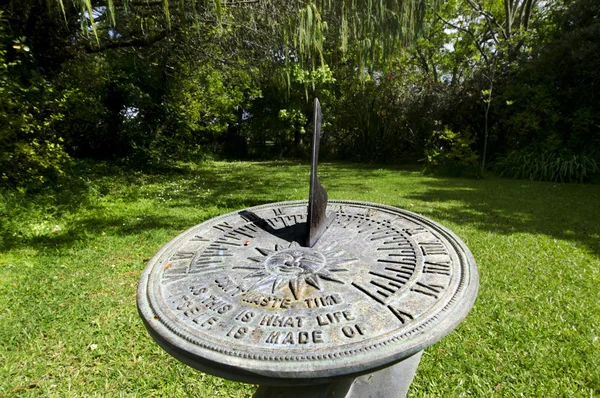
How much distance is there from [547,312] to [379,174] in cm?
717

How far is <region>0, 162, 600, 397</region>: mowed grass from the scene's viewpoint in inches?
87.0

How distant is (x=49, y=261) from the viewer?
12.5 feet

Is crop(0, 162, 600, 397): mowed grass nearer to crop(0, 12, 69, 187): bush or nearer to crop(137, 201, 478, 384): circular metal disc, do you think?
crop(0, 12, 69, 187): bush

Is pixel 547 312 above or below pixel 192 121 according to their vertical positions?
below

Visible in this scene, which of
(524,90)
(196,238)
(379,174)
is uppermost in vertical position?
(524,90)

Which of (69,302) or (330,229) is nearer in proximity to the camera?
Answer: (330,229)

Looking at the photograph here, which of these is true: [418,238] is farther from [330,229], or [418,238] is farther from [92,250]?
[92,250]

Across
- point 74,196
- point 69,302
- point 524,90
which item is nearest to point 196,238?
point 69,302

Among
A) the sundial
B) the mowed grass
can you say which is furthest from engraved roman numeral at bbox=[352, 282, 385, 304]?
the mowed grass

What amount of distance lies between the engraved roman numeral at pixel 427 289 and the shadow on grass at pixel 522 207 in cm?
358

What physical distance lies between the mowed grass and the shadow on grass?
0.03 metres

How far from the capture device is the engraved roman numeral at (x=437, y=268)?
1.58 meters

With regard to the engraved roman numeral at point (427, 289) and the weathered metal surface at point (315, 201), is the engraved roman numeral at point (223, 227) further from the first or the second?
the engraved roman numeral at point (427, 289)

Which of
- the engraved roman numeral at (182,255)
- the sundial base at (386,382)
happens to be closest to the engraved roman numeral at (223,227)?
the engraved roman numeral at (182,255)
